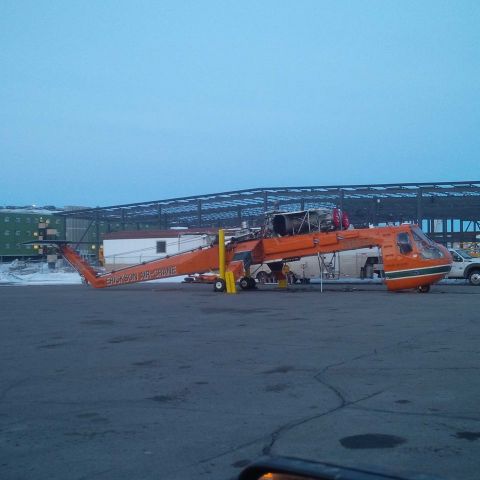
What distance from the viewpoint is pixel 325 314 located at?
721 inches

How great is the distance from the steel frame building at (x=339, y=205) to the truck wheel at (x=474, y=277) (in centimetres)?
1243

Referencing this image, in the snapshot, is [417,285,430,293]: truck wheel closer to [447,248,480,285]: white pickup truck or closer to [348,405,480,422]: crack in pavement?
[447,248,480,285]: white pickup truck

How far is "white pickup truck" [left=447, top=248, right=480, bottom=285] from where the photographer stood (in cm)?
3309

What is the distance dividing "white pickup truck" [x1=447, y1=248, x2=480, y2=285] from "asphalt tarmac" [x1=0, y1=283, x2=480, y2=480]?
17790 mm

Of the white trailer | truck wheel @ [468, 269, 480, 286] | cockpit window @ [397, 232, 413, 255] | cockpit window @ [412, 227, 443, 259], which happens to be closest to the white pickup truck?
truck wheel @ [468, 269, 480, 286]

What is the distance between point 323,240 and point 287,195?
23331 millimetres

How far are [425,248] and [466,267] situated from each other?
8638 millimetres

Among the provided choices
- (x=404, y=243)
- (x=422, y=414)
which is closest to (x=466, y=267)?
(x=404, y=243)

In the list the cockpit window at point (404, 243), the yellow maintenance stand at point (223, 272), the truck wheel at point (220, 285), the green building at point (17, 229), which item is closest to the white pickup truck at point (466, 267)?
the cockpit window at point (404, 243)

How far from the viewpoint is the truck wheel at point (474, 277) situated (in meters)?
32.9

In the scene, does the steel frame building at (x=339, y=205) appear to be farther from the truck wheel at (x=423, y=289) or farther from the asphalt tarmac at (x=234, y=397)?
the asphalt tarmac at (x=234, y=397)

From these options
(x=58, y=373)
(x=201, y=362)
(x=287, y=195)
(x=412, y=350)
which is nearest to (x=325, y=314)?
(x=412, y=350)

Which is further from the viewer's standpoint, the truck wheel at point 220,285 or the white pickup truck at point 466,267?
the white pickup truck at point 466,267

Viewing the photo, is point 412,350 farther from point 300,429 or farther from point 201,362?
point 300,429
